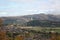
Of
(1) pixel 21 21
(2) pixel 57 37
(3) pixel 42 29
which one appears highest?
(1) pixel 21 21

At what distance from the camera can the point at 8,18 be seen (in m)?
8.98

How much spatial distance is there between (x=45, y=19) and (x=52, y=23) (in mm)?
813

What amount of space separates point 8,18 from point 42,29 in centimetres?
247

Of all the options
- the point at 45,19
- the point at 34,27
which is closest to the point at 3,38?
the point at 34,27

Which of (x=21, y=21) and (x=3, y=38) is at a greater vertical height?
(x=21, y=21)

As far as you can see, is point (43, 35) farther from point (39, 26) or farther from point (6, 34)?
point (6, 34)

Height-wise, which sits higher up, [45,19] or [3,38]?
[45,19]

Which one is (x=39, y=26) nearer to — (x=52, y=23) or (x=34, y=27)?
(x=34, y=27)

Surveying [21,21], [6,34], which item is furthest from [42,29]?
[6,34]

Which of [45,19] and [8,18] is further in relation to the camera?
[45,19]

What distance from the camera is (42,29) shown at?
8.97 metres

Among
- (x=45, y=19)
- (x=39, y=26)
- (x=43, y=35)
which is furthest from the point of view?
(x=45, y=19)

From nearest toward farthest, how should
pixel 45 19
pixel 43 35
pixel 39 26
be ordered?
pixel 43 35 < pixel 39 26 < pixel 45 19

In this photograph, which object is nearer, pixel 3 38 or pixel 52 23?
pixel 3 38
